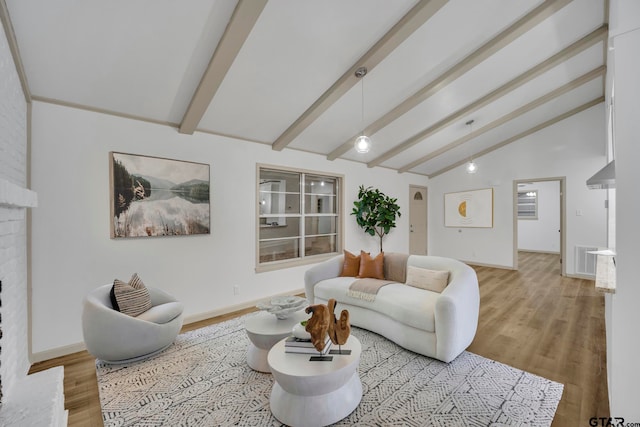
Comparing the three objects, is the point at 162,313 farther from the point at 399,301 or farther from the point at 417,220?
the point at 417,220

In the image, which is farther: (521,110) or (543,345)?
(521,110)

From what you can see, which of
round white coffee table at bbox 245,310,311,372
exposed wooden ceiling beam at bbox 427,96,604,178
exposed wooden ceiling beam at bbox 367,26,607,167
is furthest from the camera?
exposed wooden ceiling beam at bbox 427,96,604,178

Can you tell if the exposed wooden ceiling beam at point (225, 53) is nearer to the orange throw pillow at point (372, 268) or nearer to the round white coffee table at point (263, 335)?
the round white coffee table at point (263, 335)

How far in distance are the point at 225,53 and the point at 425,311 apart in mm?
2860

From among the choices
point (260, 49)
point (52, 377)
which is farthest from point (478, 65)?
point (52, 377)

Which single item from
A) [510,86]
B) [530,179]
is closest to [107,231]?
[510,86]

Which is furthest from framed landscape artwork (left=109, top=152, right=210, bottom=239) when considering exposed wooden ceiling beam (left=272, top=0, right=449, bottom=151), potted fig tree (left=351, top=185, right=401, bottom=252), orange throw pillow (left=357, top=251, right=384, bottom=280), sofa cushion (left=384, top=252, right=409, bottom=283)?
potted fig tree (left=351, top=185, right=401, bottom=252)

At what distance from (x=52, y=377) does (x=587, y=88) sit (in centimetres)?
766

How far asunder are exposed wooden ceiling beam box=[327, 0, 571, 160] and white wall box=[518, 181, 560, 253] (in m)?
6.70

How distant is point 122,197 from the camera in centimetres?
304

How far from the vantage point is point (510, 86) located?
12.9ft

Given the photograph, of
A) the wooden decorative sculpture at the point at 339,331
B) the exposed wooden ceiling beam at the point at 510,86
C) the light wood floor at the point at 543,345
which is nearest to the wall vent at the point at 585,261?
the light wood floor at the point at 543,345

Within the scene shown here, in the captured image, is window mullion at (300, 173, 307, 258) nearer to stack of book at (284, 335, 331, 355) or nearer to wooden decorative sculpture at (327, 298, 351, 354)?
stack of book at (284, 335, 331, 355)

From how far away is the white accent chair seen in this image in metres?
2.41
